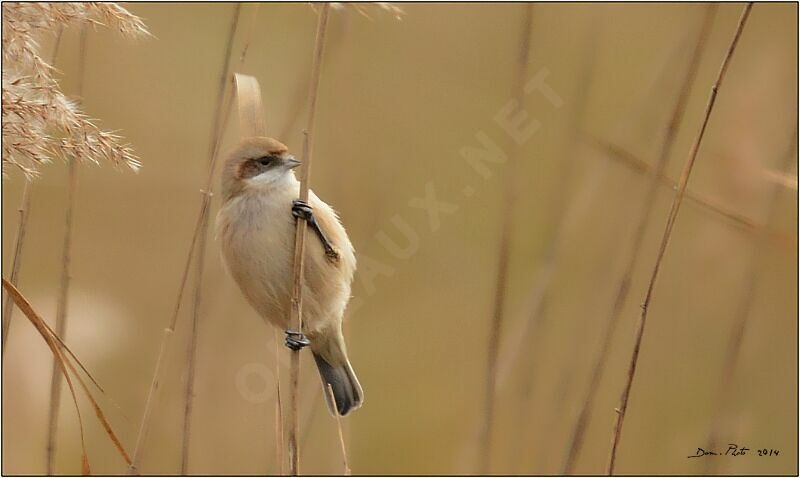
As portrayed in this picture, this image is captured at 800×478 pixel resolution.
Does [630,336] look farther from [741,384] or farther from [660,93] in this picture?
[660,93]

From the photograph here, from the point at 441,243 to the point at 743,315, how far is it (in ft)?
4.77

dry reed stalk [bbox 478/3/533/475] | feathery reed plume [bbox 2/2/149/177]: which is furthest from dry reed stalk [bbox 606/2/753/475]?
feathery reed plume [bbox 2/2/149/177]

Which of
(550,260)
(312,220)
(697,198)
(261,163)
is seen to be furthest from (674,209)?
(261,163)

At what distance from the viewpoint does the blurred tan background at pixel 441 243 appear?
296cm

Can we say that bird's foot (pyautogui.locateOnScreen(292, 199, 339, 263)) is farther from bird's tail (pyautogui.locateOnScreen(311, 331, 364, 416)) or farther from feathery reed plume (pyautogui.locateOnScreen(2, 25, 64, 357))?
feathery reed plume (pyautogui.locateOnScreen(2, 25, 64, 357))

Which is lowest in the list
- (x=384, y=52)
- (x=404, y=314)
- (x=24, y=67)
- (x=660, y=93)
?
(x=404, y=314)

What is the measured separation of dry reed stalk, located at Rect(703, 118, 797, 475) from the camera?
2.67 m

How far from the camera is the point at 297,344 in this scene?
2.52m

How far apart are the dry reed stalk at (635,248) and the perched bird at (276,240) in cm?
83


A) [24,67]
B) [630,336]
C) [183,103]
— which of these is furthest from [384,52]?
[24,67]

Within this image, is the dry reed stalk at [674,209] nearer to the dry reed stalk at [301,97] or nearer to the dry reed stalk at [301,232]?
the dry reed stalk at [301,232]

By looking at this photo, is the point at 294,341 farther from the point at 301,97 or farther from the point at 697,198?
the point at 697,198

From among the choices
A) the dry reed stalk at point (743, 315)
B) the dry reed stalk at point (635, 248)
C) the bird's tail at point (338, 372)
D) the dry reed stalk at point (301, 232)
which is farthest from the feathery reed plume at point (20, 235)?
the dry reed stalk at point (743, 315)

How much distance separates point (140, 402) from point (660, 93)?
2353mm
